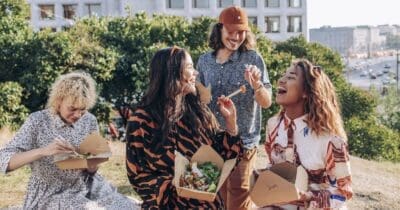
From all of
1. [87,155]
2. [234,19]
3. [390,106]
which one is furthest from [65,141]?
[390,106]

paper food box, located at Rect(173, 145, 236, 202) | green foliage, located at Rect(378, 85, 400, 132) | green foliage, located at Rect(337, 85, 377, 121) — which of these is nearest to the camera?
paper food box, located at Rect(173, 145, 236, 202)

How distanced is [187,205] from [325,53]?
22.2 metres

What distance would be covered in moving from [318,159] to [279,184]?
396mm

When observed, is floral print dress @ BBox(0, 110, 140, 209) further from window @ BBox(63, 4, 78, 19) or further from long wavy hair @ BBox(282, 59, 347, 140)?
window @ BBox(63, 4, 78, 19)

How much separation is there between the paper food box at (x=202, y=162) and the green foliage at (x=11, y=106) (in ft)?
32.7

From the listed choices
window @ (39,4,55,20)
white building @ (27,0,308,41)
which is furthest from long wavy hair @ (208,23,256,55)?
window @ (39,4,55,20)

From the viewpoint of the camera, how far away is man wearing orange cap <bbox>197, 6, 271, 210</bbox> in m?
3.94

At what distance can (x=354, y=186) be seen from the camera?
307 inches

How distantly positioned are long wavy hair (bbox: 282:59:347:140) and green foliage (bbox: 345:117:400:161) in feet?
39.4

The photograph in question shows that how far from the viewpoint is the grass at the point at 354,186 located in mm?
6602

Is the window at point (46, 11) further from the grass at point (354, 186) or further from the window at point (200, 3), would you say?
the grass at point (354, 186)

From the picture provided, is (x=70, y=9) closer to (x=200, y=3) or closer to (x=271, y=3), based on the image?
(x=200, y=3)

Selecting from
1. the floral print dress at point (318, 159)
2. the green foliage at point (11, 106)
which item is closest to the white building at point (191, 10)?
the green foliage at point (11, 106)

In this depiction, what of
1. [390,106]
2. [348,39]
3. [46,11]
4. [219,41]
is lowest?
[390,106]
